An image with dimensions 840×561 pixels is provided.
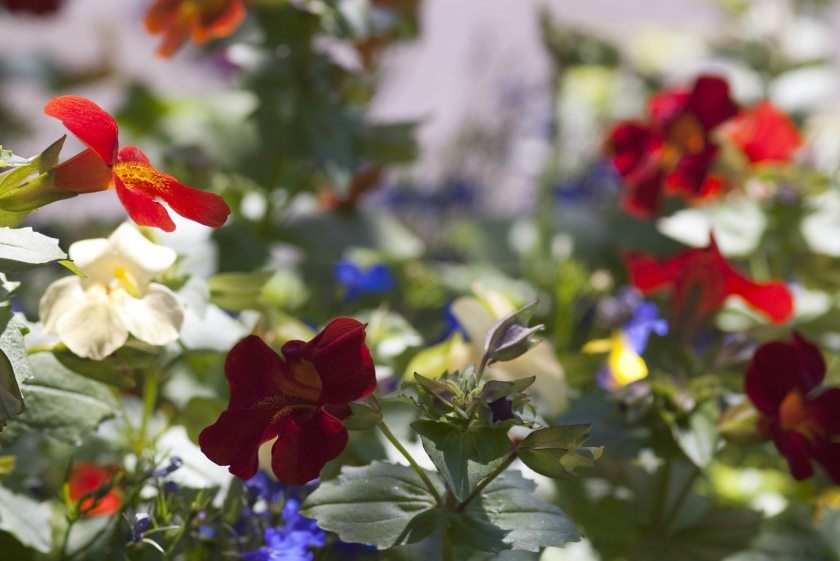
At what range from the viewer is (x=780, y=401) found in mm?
612

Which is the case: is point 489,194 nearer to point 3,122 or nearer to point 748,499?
point 3,122

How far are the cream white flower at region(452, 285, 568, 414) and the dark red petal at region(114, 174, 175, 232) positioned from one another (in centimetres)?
26

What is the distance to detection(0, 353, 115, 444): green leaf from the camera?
1.90 ft

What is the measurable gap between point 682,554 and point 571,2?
2.35 metres

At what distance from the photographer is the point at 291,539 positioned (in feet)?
1.77

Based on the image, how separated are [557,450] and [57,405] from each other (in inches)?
12.3

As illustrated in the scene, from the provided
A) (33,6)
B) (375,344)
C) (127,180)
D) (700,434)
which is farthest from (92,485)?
(33,6)

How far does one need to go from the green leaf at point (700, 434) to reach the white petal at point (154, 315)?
34 centimetres

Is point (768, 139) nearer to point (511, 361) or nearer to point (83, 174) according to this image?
point (511, 361)

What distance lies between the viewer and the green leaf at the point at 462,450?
48 cm

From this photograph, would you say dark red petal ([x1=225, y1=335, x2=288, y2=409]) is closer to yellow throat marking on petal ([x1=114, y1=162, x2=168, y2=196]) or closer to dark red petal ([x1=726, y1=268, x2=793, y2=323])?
yellow throat marking on petal ([x1=114, y1=162, x2=168, y2=196])

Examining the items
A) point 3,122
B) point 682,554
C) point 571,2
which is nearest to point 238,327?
point 682,554

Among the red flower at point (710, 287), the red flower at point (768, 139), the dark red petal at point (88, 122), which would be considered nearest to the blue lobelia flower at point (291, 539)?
the dark red petal at point (88, 122)

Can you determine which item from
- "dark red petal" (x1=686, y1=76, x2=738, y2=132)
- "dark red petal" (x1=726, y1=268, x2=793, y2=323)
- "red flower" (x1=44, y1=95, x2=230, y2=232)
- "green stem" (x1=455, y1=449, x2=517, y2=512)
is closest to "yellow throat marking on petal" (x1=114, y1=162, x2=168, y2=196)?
"red flower" (x1=44, y1=95, x2=230, y2=232)
